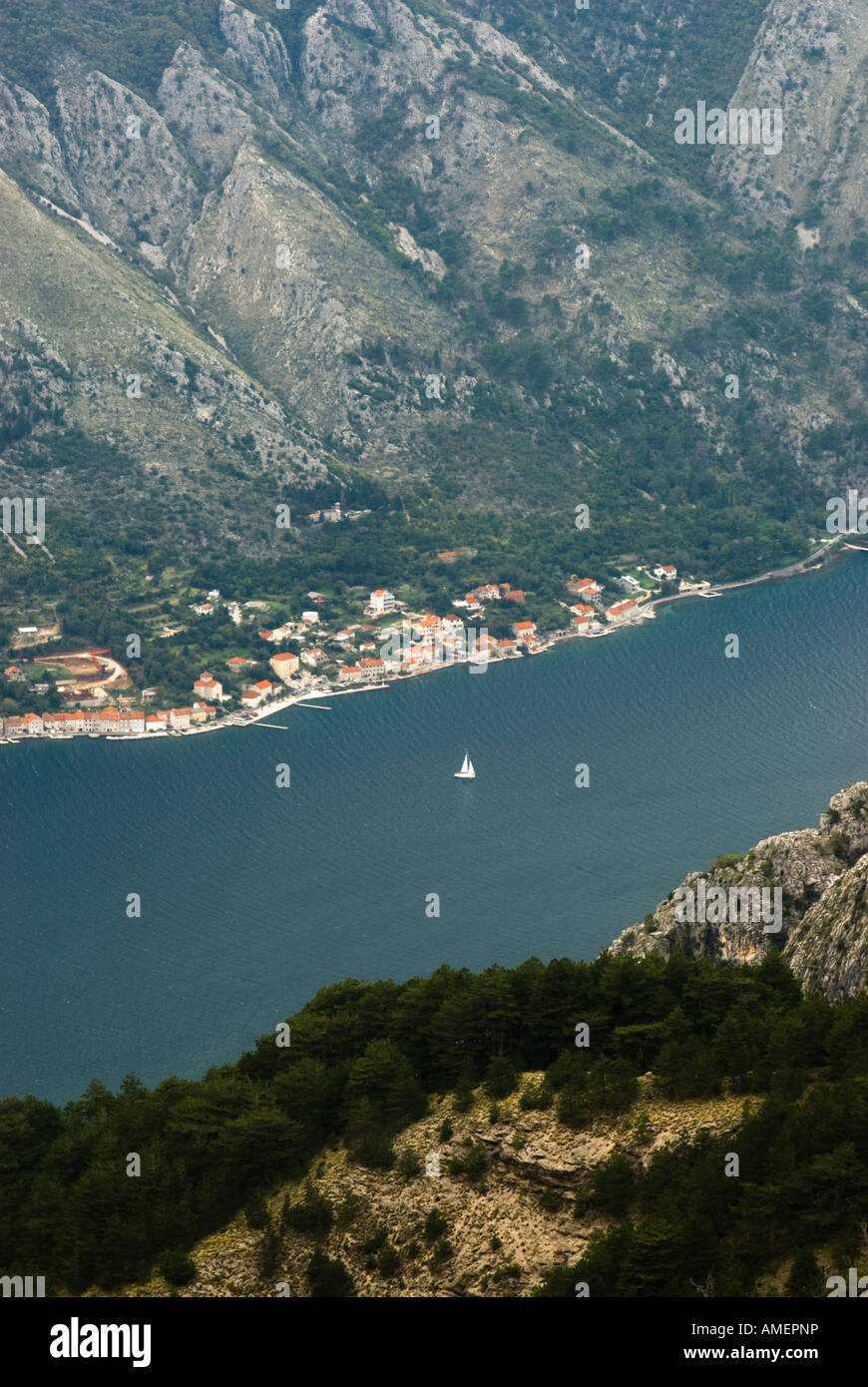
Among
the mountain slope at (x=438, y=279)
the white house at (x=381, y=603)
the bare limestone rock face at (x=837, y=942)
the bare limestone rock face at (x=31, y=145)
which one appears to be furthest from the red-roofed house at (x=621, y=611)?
the bare limestone rock face at (x=837, y=942)

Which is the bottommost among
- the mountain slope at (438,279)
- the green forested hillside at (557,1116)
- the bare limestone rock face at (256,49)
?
the green forested hillside at (557,1116)

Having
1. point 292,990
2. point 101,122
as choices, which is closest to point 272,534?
point 101,122

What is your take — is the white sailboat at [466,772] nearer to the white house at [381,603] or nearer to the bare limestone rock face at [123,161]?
the white house at [381,603]

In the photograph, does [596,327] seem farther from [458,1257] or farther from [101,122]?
[458,1257]

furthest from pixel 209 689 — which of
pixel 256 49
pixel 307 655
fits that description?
pixel 256 49

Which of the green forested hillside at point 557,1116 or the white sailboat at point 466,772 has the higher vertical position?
the white sailboat at point 466,772

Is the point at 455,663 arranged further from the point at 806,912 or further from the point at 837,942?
the point at 837,942

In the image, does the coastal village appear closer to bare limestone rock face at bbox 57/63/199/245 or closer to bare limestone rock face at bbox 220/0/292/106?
bare limestone rock face at bbox 57/63/199/245
